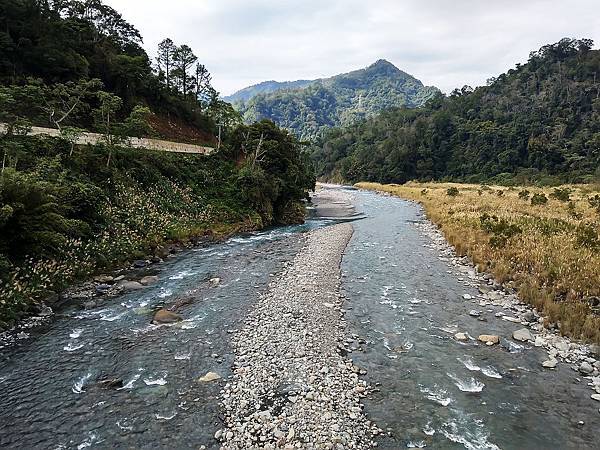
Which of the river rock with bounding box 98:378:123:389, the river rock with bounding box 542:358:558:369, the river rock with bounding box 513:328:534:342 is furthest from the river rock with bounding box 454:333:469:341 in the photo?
the river rock with bounding box 98:378:123:389

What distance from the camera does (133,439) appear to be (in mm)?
7633

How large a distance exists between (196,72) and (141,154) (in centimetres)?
4178

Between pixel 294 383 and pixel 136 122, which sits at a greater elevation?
pixel 136 122

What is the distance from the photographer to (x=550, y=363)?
409 inches

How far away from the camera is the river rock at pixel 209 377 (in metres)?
9.66

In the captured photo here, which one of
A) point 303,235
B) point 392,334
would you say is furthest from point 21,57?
point 392,334

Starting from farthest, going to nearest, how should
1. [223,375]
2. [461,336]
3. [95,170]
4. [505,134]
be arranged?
[505,134]
[95,170]
[461,336]
[223,375]

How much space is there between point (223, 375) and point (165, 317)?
453 cm

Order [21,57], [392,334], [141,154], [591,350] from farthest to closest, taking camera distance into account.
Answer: [21,57]
[141,154]
[392,334]
[591,350]

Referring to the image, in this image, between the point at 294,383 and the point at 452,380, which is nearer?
the point at 294,383

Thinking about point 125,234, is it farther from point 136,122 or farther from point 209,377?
point 209,377

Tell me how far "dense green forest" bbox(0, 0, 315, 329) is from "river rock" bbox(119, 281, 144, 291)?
1862mm

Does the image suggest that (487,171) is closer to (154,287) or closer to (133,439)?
(154,287)

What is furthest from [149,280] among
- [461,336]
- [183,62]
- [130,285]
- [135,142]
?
[183,62]
